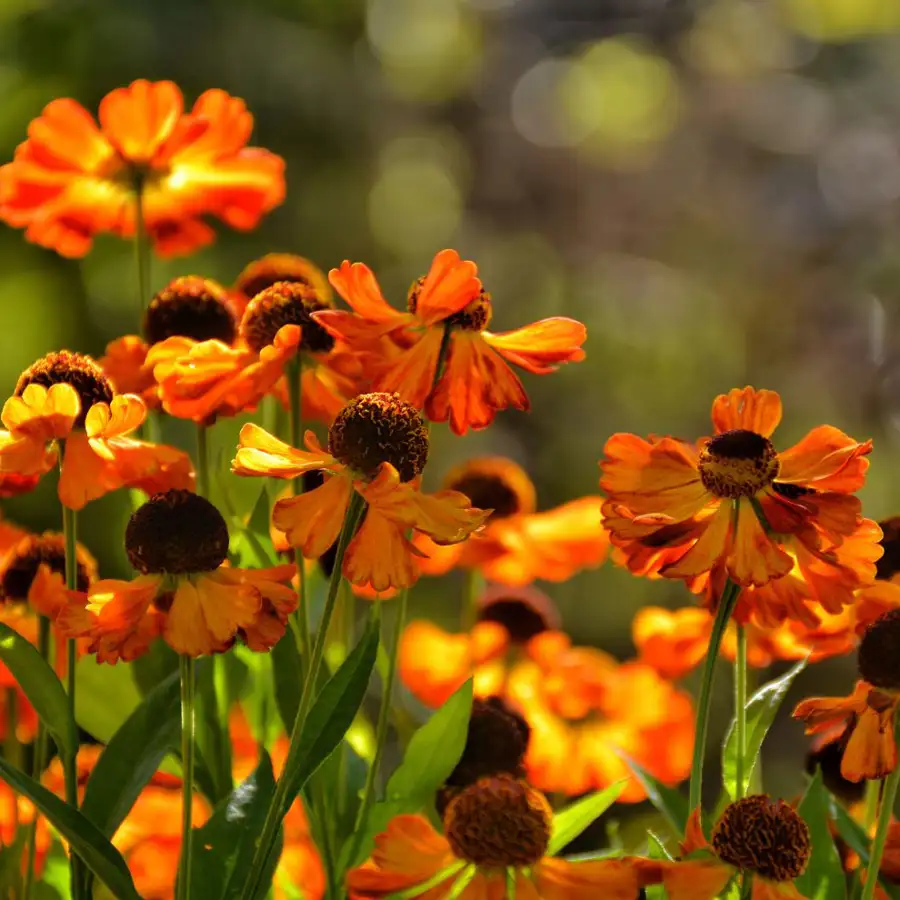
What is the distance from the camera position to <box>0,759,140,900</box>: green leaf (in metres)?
0.44

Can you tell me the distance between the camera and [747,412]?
22.1 inches

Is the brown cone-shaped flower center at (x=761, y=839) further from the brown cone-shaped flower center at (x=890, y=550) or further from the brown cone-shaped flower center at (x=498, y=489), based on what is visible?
the brown cone-shaped flower center at (x=498, y=489)

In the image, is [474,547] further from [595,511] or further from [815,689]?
[815,689]

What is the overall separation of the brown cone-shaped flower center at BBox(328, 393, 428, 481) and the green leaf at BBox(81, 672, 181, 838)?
12 centimetres

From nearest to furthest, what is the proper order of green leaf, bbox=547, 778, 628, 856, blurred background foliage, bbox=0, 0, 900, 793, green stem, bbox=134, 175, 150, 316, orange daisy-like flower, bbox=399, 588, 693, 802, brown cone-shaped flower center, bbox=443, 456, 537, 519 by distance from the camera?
green leaf, bbox=547, 778, 628, 856 < green stem, bbox=134, 175, 150, 316 < orange daisy-like flower, bbox=399, 588, 693, 802 < brown cone-shaped flower center, bbox=443, 456, 537, 519 < blurred background foliage, bbox=0, 0, 900, 793

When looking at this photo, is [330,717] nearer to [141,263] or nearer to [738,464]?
[738,464]

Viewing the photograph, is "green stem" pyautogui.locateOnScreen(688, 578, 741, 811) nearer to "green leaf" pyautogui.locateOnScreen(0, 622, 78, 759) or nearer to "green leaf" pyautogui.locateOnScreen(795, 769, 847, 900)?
"green leaf" pyautogui.locateOnScreen(795, 769, 847, 900)

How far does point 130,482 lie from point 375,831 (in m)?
0.17

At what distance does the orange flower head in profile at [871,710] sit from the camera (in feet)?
1.63

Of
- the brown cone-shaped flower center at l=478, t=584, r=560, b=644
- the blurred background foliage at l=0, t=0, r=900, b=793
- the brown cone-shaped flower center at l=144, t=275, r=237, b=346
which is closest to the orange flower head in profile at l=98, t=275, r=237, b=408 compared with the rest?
the brown cone-shaped flower center at l=144, t=275, r=237, b=346


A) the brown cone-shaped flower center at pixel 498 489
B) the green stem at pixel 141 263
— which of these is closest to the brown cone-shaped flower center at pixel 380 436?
the green stem at pixel 141 263

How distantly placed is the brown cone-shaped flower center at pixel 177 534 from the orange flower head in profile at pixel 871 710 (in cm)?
21

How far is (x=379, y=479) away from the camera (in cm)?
47

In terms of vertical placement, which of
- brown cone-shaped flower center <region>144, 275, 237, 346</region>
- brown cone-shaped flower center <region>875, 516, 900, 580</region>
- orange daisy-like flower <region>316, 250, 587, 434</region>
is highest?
orange daisy-like flower <region>316, 250, 587, 434</region>
